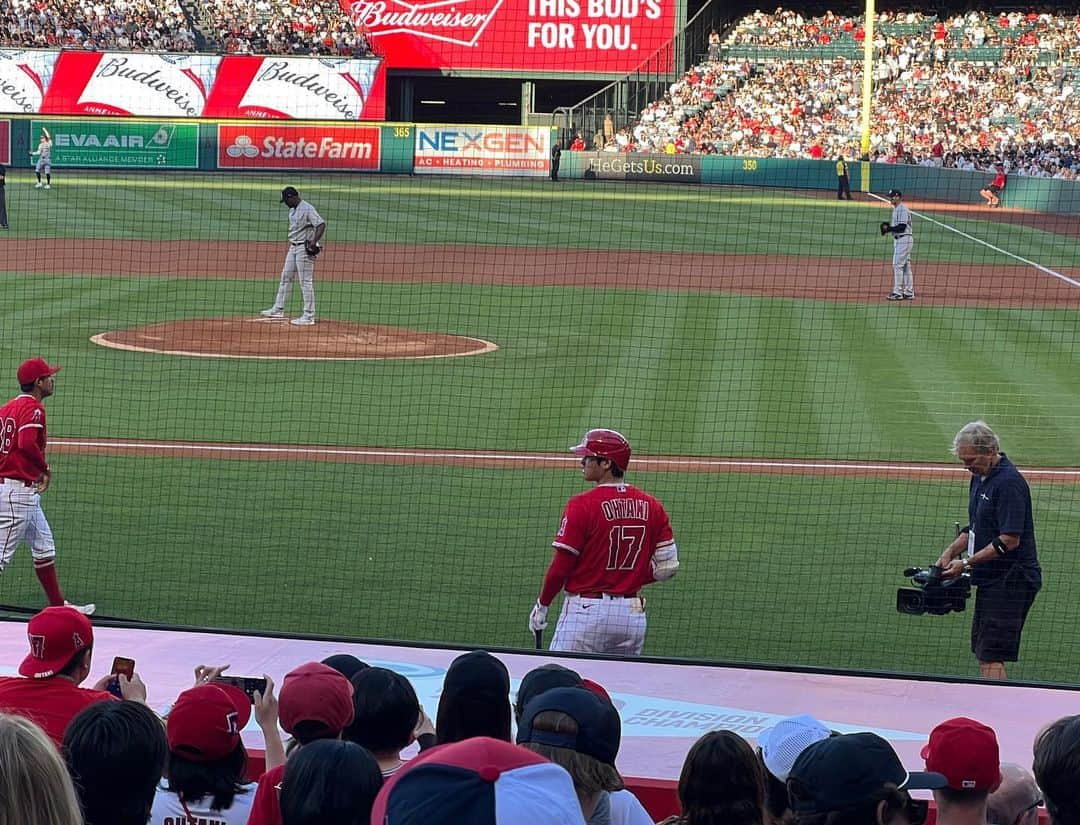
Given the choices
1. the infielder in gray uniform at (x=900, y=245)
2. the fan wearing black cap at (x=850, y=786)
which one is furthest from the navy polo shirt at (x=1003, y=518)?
the infielder in gray uniform at (x=900, y=245)

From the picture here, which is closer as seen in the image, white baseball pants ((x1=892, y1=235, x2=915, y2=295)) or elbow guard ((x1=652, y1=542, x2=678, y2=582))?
elbow guard ((x1=652, y1=542, x2=678, y2=582))

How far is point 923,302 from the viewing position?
23969 millimetres

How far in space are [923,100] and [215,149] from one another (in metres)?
23.9

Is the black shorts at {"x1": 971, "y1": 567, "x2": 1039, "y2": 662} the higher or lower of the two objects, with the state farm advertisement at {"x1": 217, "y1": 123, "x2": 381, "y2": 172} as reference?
lower

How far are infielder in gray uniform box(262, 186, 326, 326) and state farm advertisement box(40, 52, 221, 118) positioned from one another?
101 feet

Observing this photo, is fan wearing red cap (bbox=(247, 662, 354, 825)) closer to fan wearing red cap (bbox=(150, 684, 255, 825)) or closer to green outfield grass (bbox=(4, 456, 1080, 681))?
fan wearing red cap (bbox=(150, 684, 255, 825))

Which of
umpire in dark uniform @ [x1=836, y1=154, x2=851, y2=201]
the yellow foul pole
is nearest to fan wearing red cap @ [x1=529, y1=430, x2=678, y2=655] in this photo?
umpire in dark uniform @ [x1=836, y1=154, x2=851, y2=201]

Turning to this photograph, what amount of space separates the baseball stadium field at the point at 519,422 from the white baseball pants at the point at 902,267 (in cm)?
56

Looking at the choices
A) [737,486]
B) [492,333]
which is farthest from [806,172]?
[737,486]

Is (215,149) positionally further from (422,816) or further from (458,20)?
(422,816)

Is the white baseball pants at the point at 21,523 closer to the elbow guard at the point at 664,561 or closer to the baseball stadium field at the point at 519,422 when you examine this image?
the baseball stadium field at the point at 519,422

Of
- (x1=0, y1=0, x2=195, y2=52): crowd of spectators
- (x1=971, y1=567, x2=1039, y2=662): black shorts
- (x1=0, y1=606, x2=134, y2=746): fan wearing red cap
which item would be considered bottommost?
(x1=971, y1=567, x2=1039, y2=662): black shorts

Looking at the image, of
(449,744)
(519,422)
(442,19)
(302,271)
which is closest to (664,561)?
(449,744)

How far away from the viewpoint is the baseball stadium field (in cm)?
→ 927
